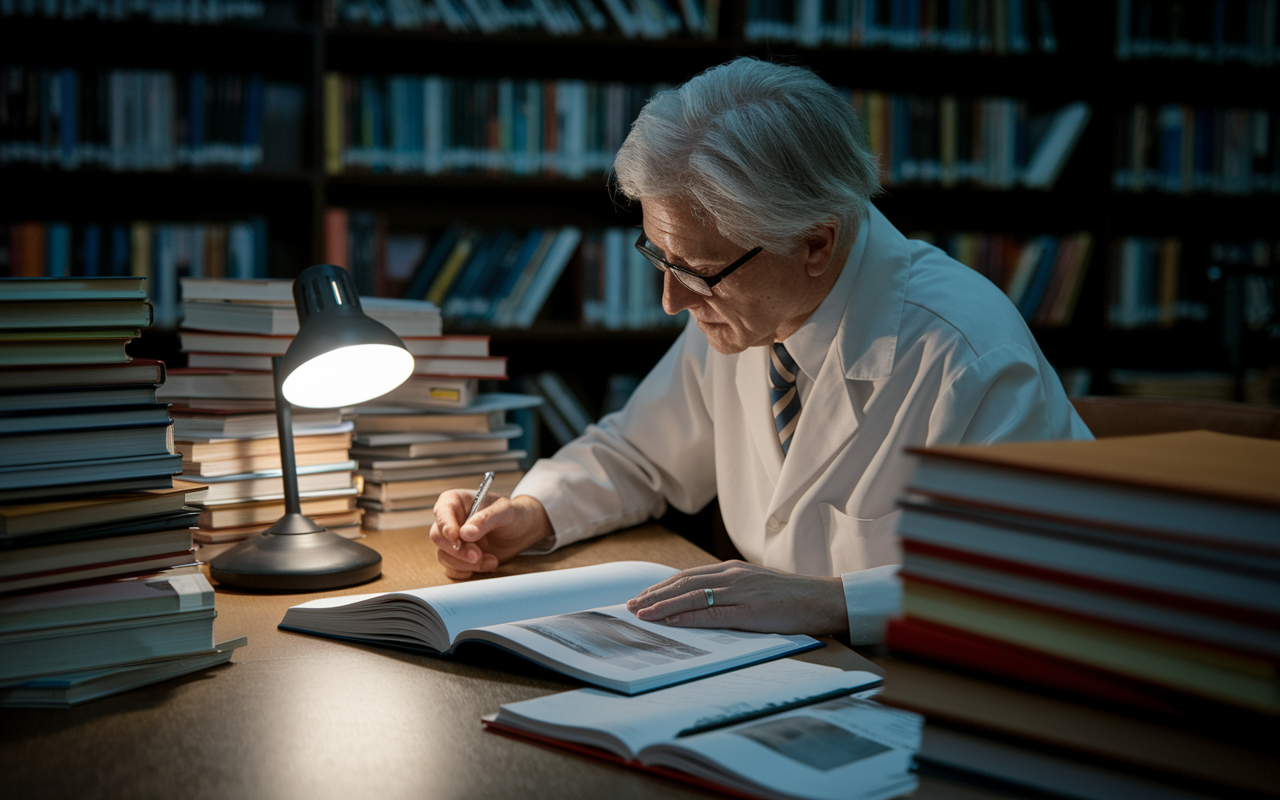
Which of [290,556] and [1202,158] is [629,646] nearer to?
[290,556]

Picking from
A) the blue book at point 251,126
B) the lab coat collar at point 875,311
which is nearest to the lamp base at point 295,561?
the lab coat collar at point 875,311

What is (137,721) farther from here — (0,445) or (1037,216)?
(1037,216)

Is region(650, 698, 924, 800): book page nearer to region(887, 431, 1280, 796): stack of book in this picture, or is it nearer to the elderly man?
region(887, 431, 1280, 796): stack of book

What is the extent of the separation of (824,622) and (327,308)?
0.62m

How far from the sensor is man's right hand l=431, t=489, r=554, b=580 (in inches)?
→ 48.4

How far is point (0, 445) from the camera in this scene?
80 cm

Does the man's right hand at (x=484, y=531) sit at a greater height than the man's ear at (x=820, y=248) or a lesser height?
lesser

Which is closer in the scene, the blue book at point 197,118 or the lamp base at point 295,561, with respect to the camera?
the lamp base at point 295,561

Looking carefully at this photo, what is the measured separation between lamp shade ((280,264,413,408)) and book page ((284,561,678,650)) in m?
0.25

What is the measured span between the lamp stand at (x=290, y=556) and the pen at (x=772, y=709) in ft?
1.95

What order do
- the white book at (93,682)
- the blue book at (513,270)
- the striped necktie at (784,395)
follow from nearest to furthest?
1. the white book at (93,682)
2. the striped necktie at (784,395)
3. the blue book at (513,270)

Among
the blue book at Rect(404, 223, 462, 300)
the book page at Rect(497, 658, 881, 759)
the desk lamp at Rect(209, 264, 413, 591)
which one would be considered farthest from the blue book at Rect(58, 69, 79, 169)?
the book page at Rect(497, 658, 881, 759)

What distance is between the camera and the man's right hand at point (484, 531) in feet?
4.03

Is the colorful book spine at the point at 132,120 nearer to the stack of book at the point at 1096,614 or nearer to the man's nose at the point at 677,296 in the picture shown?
the man's nose at the point at 677,296
